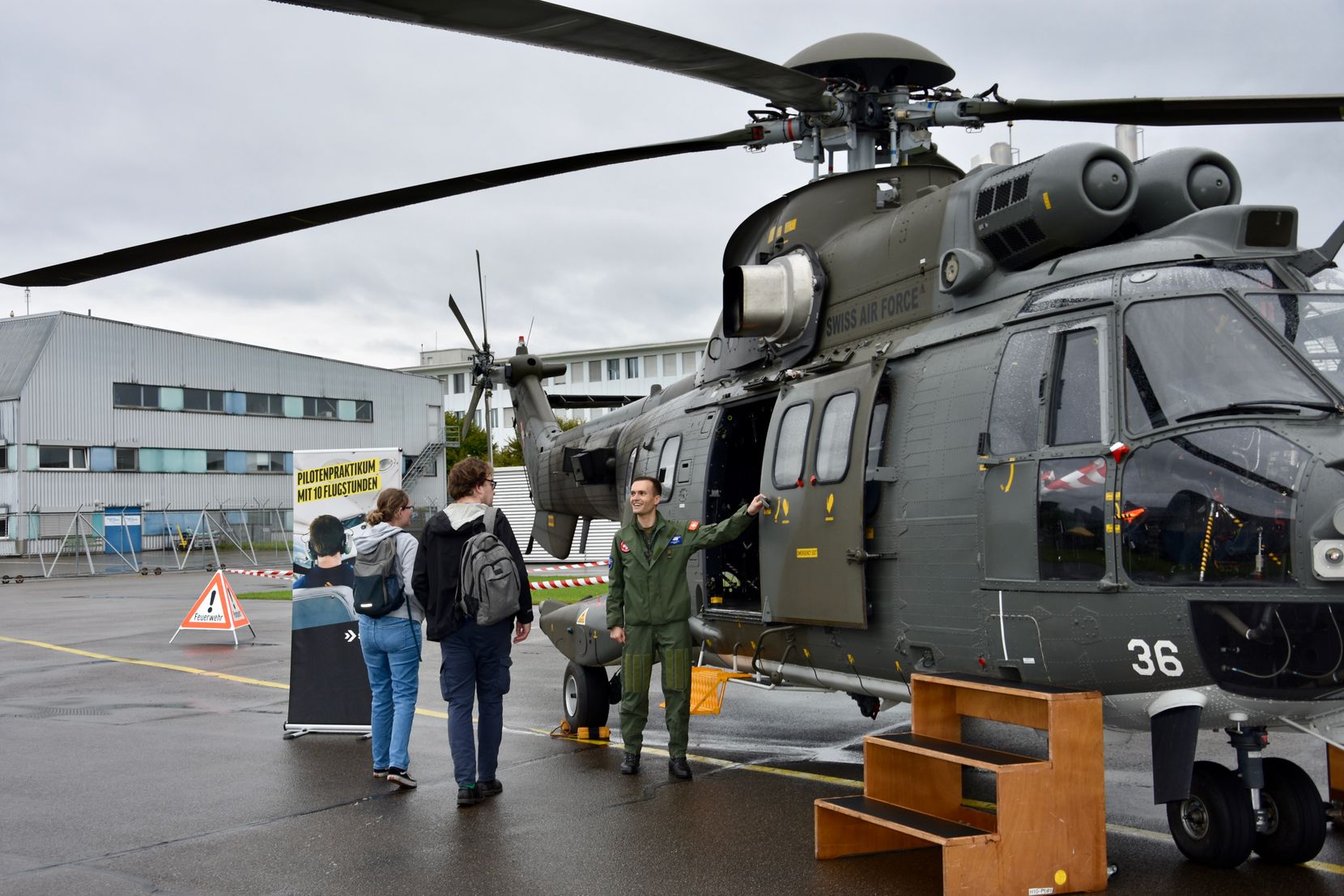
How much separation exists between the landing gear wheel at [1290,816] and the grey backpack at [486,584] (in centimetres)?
421

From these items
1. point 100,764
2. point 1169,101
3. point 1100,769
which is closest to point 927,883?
point 1100,769

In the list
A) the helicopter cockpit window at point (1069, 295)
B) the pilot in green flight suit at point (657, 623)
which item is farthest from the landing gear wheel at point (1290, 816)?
the pilot in green flight suit at point (657, 623)

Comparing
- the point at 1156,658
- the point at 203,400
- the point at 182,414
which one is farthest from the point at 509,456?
the point at 1156,658

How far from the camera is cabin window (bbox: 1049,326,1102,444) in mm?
5465

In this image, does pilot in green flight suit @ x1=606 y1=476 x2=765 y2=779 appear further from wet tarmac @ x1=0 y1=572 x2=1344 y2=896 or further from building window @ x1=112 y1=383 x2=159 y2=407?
building window @ x1=112 y1=383 x2=159 y2=407

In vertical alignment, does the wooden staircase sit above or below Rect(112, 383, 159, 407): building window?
below

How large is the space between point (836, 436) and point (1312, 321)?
265 cm

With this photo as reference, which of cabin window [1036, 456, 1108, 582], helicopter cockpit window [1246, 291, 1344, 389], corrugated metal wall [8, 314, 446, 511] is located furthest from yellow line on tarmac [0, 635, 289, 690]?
corrugated metal wall [8, 314, 446, 511]

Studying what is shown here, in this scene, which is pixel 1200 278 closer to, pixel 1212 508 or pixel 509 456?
pixel 1212 508

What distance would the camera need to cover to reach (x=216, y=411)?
158ft

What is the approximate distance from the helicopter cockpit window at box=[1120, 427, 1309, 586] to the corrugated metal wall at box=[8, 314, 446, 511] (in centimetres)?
4375

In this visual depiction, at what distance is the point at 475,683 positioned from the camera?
293 inches

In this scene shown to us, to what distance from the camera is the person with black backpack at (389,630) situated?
7750 mm

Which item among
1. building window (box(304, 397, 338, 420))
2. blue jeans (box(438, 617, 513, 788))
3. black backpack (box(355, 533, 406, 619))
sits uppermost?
building window (box(304, 397, 338, 420))
